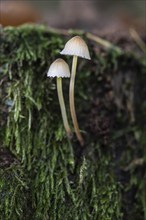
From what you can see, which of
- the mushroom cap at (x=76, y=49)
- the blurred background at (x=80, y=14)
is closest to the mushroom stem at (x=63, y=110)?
the mushroom cap at (x=76, y=49)

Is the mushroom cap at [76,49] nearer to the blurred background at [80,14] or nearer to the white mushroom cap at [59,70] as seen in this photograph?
the white mushroom cap at [59,70]

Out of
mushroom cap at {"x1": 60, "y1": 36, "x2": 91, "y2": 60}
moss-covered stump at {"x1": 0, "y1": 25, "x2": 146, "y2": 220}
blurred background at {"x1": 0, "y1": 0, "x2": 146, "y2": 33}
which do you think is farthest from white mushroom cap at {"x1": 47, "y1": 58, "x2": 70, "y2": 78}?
blurred background at {"x1": 0, "y1": 0, "x2": 146, "y2": 33}

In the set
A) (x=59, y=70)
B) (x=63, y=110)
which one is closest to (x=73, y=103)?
(x=63, y=110)

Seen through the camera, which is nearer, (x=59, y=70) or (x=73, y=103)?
→ (x=59, y=70)

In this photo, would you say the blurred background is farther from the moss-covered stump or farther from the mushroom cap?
the mushroom cap

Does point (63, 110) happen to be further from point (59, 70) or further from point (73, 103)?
point (59, 70)

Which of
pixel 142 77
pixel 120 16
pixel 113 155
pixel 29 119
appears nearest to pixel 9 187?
pixel 29 119
